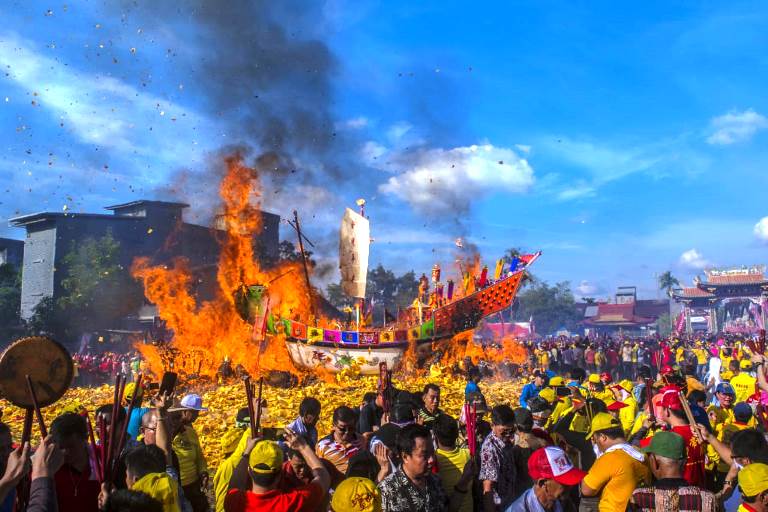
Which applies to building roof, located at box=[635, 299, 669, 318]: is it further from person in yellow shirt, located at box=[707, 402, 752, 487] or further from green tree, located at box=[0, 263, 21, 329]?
person in yellow shirt, located at box=[707, 402, 752, 487]

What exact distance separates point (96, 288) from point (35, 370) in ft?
125

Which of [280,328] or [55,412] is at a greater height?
[280,328]

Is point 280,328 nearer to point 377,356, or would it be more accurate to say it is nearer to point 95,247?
point 377,356

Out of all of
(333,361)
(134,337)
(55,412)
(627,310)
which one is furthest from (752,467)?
(627,310)

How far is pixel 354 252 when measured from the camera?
107 ft

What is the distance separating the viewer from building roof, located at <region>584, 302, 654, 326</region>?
286ft

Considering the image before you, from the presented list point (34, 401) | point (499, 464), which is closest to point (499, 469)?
point (499, 464)

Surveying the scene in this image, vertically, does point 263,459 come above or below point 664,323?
below

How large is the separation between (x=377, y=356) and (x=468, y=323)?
16.0 ft

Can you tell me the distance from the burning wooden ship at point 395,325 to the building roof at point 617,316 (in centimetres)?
6563

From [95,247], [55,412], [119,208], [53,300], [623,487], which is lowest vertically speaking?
[55,412]

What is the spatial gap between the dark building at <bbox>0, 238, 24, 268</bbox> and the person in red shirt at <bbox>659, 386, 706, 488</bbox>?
51.7m

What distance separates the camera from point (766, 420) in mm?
7438

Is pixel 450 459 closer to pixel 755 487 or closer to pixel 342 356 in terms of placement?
pixel 755 487
